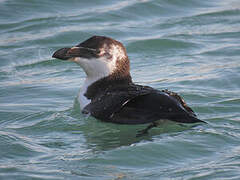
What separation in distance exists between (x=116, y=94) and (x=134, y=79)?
2.92 m

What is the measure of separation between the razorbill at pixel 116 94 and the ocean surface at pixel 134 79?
228 millimetres

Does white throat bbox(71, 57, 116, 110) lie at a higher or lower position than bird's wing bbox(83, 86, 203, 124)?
higher

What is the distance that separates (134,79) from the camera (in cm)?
1001

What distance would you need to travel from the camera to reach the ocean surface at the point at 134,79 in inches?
244

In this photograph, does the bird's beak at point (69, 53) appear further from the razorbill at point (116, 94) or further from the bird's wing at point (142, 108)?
the bird's wing at point (142, 108)

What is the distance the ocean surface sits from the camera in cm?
619

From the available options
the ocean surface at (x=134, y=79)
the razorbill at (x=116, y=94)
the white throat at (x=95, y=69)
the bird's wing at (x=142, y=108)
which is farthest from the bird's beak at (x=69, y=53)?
the bird's wing at (x=142, y=108)

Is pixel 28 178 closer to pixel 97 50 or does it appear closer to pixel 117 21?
→ pixel 97 50

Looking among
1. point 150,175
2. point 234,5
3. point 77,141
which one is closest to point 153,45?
point 234,5

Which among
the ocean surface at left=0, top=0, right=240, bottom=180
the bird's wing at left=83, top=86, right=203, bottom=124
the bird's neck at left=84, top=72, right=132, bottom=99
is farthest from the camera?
the bird's neck at left=84, top=72, right=132, bottom=99

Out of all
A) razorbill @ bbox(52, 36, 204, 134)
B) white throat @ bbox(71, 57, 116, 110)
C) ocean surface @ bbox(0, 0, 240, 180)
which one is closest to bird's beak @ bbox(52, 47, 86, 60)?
razorbill @ bbox(52, 36, 204, 134)

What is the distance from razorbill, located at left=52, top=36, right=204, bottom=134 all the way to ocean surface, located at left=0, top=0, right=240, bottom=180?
9.0 inches

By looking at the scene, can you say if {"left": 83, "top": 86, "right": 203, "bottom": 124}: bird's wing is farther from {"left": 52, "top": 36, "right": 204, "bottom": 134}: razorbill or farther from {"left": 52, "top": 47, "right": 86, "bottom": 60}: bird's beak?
{"left": 52, "top": 47, "right": 86, "bottom": 60}: bird's beak

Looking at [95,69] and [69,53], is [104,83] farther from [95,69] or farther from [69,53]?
[69,53]
